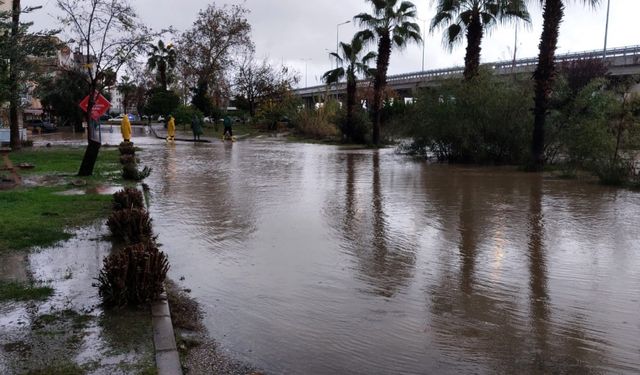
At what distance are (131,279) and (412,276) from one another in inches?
128

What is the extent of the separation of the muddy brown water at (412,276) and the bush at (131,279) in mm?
613

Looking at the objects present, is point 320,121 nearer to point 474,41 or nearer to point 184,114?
point 184,114

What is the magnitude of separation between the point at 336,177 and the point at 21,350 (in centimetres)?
1379

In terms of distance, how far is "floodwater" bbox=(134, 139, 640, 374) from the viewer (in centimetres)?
480

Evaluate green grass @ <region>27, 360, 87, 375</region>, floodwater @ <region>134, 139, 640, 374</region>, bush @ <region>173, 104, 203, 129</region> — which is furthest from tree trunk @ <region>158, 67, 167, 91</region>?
green grass @ <region>27, 360, 87, 375</region>

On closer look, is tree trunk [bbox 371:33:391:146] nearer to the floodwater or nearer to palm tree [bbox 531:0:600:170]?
palm tree [bbox 531:0:600:170]

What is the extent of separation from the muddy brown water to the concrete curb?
467 millimetres

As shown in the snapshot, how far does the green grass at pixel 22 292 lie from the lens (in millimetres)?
5441

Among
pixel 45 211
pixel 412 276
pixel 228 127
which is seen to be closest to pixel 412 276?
pixel 412 276

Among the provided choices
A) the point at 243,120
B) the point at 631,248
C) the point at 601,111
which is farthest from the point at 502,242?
the point at 243,120

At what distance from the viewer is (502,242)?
28.7 feet

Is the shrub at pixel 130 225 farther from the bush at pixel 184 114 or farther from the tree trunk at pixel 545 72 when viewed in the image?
the bush at pixel 184 114

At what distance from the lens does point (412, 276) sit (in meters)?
6.98

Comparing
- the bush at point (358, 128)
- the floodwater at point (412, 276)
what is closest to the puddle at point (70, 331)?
the floodwater at point (412, 276)
